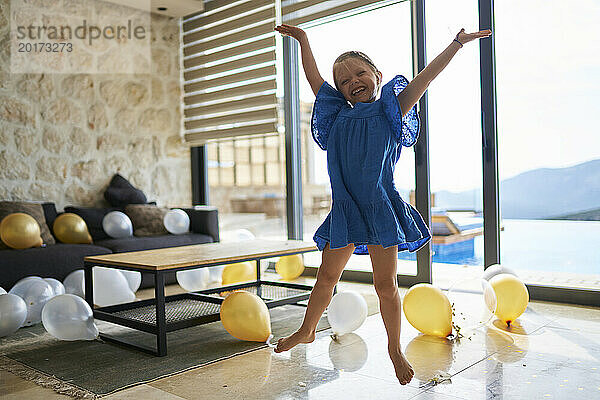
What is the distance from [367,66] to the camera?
1963 millimetres

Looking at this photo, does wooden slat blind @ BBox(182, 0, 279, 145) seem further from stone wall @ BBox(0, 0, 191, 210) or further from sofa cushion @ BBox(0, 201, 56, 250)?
sofa cushion @ BBox(0, 201, 56, 250)

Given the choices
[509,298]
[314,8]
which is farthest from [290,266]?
[314,8]

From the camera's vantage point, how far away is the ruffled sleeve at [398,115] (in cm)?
187

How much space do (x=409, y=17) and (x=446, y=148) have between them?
3.30 ft

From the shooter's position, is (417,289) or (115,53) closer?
(417,289)

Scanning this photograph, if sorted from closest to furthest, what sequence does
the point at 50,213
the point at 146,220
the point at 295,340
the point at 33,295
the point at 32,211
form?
the point at 295,340 < the point at 33,295 < the point at 32,211 < the point at 50,213 < the point at 146,220

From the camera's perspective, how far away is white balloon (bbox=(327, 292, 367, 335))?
2727 millimetres

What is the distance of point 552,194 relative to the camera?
3.55 meters

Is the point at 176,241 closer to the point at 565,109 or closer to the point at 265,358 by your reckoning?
the point at 265,358

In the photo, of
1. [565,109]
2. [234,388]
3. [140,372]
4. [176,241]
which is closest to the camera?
[234,388]

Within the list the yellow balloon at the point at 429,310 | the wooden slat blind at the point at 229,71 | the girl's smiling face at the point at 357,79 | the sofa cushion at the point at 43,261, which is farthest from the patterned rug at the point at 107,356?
the wooden slat blind at the point at 229,71

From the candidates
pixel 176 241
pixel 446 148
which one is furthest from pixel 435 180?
pixel 176 241

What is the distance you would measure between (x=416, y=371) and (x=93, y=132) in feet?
12.2

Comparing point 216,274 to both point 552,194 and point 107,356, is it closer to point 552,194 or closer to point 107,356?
point 107,356
